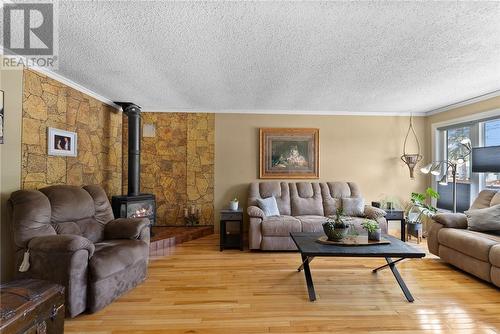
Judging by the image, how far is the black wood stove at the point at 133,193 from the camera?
4016 mm

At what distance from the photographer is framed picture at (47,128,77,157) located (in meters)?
3.22

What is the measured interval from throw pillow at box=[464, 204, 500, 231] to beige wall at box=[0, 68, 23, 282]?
547 centimetres

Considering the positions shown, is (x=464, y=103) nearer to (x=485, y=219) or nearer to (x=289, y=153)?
(x=485, y=219)

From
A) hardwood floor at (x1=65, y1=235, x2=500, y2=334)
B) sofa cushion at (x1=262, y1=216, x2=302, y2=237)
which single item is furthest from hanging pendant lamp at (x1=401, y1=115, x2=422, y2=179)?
sofa cushion at (x1=262, y1=216, x2=302, y2=237)

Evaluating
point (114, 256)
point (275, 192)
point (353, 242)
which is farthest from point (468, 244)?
point (114, 256)

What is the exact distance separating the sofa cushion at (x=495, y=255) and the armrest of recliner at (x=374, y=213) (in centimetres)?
153

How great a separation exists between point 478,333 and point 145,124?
5.35 m

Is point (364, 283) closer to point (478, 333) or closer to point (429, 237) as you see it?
point (478, 333)

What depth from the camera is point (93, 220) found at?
3.15 meters

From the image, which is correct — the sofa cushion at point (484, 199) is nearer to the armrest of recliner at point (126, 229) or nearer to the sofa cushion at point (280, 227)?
the sofa cushion at point (280, 227)

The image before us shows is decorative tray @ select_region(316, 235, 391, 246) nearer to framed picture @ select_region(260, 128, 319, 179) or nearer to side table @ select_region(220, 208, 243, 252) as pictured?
side table @ select_region(220, 208, 243, 252)

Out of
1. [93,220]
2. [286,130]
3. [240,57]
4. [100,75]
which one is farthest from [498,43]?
[93,220]

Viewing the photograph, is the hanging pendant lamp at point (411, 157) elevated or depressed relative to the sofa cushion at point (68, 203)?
elevated

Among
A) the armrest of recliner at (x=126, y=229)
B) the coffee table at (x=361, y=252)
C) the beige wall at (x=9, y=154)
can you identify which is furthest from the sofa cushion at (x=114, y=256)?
the coffee table at (x=361, y=252)
